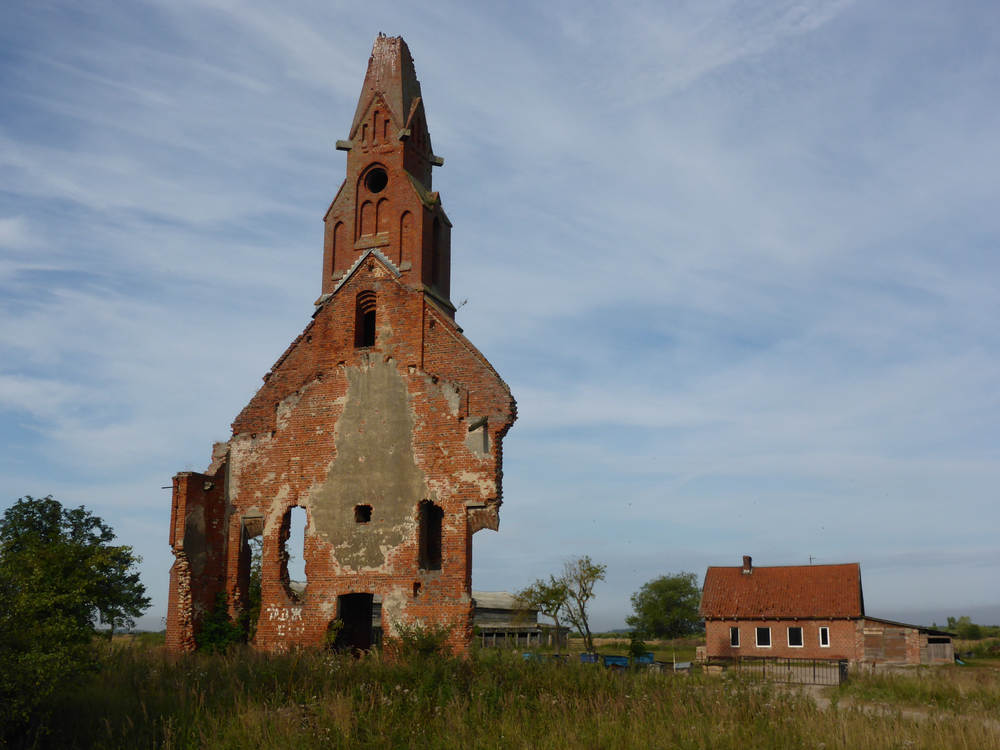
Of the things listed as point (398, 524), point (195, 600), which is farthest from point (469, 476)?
point (195, 600)

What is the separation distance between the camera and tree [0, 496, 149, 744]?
7980 mm

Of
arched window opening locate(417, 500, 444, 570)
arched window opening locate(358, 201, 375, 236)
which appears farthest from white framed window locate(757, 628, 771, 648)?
arched window opening locate(358, 201, 375, 236)

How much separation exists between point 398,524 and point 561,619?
20354mm

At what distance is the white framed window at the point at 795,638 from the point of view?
1446 inches

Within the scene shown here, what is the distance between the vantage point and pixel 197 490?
18156mm

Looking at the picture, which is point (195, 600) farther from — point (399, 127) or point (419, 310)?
point (399, 127)

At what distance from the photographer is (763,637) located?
3753 centimetres

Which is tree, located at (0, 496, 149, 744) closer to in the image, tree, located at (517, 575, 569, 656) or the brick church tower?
the brick church tower

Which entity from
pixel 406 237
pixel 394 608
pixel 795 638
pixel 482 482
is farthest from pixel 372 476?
pixel 795 638

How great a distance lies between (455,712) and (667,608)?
62.2m

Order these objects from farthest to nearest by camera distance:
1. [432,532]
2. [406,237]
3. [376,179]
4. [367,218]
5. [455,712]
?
1. [376,179]
2. [367,218]
3. [406,237]
4. [432,532]
5. [455,712]

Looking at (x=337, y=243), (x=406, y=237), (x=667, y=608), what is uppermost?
(x=337, y=243)

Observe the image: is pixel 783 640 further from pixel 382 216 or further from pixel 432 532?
pixel 382 216

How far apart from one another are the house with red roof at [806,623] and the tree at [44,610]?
3255 centimetres
